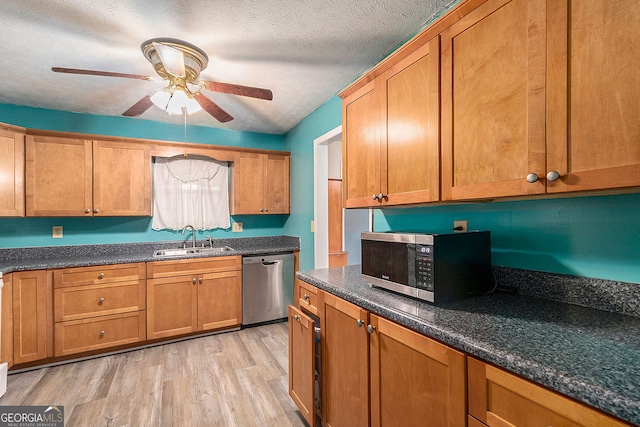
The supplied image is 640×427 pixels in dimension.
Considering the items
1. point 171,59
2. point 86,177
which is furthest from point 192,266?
point 171,59

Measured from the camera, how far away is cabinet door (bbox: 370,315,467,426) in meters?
0.89

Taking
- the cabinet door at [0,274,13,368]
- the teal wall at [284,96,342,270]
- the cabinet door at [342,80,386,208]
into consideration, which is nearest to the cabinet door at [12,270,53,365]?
the cabinet door at [0,274,13,368]

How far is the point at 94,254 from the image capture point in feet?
9.87

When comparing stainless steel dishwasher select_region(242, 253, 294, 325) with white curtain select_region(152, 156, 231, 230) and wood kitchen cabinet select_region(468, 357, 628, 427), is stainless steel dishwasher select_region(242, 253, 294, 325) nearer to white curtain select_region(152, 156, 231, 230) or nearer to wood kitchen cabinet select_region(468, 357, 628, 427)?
white curtain select_region(152, 156, 231, 230)

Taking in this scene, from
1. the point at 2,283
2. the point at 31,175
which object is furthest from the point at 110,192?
the point at 2,283

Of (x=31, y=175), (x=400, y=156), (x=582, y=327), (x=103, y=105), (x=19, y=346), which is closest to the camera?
(x=582, y=327)

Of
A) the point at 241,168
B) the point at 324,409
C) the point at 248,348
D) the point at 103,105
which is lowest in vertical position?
the point at 248,348

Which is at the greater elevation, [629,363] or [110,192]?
[110,192]

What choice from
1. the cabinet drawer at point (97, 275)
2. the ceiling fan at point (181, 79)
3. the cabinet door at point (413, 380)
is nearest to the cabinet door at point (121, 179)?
the cabinet drawer at point (97, 275)

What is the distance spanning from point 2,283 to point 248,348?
1913mm

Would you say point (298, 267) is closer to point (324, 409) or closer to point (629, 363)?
point (324, 409)

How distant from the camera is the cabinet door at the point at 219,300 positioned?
2.97m

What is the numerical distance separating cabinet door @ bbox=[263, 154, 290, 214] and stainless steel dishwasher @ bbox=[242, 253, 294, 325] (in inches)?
26.9

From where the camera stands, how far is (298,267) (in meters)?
3.39
